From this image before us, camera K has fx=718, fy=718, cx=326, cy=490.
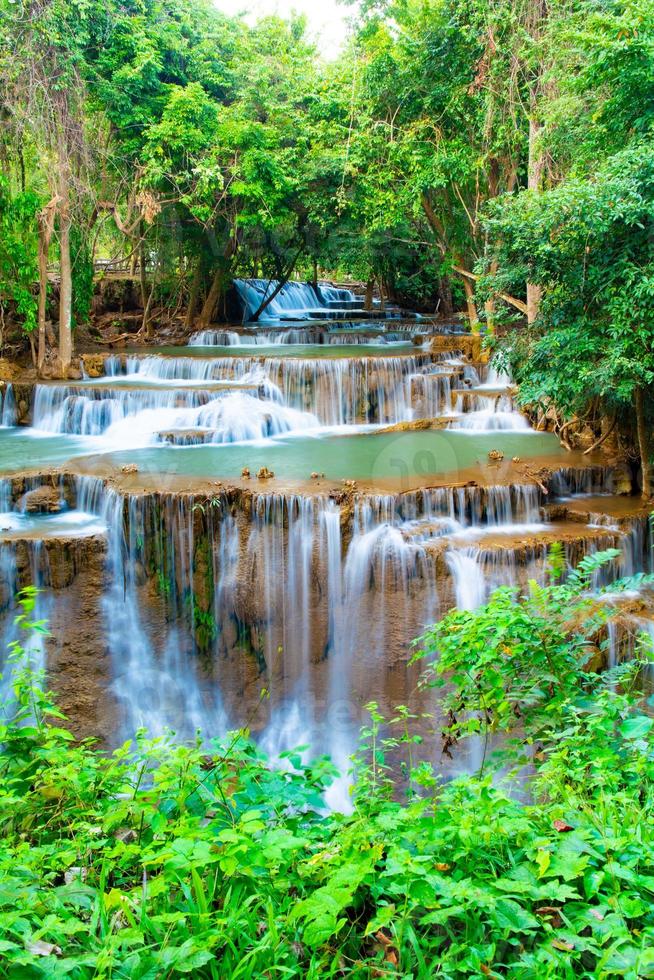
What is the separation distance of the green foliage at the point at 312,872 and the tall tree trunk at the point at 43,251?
39.5ft

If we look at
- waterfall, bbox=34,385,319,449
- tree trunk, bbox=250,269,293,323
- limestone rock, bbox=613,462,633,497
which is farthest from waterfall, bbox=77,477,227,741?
tree trunk, bbox=250,269,293,323

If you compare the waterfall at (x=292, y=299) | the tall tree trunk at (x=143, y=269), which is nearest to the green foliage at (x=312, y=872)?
the tall tree trunk at (x=143, y=269)

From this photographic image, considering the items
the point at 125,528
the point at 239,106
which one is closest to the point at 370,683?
the point at 125,528

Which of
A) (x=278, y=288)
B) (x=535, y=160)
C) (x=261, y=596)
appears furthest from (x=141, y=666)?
(x=278, y=288)

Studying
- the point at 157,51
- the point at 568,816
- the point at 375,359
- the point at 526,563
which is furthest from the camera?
the point at 157,51

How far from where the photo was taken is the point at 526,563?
289 inches

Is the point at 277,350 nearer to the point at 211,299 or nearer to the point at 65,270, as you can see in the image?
the point at 211,299

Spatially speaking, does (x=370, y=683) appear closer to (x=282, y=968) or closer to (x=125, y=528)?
(x=125, y=528)

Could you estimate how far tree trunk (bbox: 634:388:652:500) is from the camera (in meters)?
7.87

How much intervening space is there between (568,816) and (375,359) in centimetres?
1082

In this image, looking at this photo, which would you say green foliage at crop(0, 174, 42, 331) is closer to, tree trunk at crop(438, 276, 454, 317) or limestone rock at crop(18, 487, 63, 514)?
limestone rock at crop(18, 487, 63, 514)

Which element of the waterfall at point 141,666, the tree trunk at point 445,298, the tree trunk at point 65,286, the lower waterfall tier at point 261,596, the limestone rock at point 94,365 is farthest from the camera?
the tree trunk at point 445,298

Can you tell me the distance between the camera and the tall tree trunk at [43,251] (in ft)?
42.3

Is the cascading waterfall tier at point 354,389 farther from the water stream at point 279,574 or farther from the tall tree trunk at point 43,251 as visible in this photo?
the tall tree trunk at point 43,251
